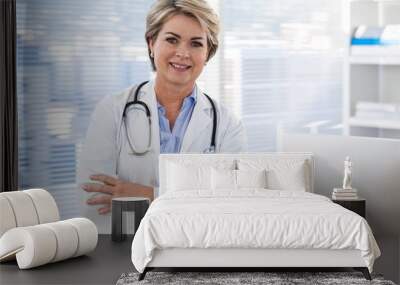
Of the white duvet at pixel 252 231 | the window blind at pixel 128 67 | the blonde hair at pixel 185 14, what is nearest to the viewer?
the white duvet at pixel 252 231

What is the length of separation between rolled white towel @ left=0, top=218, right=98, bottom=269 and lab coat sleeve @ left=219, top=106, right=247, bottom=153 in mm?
1949

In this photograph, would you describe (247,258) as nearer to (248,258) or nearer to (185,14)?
(248,258)

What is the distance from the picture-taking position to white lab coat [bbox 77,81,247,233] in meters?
7.53

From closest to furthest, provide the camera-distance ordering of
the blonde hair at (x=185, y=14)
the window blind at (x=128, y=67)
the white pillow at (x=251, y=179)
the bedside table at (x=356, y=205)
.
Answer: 1. the white pillow at (x=251, y=179)
2. the bedside table at (x=356, y=205)
3. the blonde hair at (x=185, y=14)
4. the window blind at (x=128, y=67)

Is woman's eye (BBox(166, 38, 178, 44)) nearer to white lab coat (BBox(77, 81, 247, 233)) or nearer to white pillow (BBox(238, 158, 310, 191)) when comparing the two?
white lab coat (BBox(77, 81, 247, 233))

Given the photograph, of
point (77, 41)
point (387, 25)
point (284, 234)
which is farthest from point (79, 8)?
point (284, 234)

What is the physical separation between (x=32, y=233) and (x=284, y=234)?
1713mm

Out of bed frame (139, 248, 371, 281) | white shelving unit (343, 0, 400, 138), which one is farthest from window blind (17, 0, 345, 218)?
bed frame (139, 248, 371, 281)

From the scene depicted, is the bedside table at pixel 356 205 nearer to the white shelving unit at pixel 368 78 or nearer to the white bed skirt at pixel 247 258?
the white shelving unit at pixel 368 78

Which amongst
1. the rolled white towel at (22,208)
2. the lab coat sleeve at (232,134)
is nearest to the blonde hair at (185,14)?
the lab coat sleeve at (232,134)

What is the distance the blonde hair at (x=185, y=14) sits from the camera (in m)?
7.44

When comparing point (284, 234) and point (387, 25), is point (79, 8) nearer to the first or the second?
point (387, 25)

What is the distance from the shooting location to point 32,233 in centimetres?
574

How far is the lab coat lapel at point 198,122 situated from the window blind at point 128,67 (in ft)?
0.36
